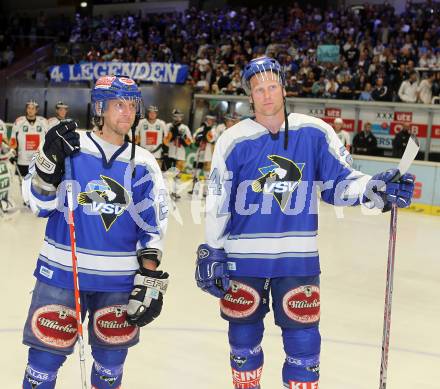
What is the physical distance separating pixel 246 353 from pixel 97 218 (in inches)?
36.1

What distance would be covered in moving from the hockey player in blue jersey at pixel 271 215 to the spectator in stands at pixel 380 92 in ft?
38.9

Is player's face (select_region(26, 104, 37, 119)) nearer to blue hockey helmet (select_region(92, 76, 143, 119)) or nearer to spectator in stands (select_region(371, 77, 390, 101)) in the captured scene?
spectator in stands (select_region(371, 77, 390, 101))

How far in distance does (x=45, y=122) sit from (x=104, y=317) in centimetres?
868

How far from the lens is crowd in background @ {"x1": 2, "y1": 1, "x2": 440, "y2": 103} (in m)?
15.0

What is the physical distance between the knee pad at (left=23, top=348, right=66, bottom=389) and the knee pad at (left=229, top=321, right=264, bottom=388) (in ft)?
2.58

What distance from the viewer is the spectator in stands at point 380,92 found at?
47.7 ft

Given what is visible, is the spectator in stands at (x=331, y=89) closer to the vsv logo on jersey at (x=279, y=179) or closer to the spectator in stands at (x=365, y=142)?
the spectator in stands at (x=365, y=142)

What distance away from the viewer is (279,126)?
124 inches

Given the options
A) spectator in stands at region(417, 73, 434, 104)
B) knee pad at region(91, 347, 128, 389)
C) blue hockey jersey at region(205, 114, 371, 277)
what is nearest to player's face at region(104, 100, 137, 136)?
blue hockey jersey at region(205, 114, 371, 277)

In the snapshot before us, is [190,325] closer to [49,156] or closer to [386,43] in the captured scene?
[49,156]

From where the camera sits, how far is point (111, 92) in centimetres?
290

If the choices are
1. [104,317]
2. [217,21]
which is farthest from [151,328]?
[217,21]

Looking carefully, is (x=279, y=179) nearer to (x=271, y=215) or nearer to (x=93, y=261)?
(x=271, y=215)

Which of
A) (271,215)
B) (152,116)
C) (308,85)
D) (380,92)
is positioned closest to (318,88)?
(308,85)
